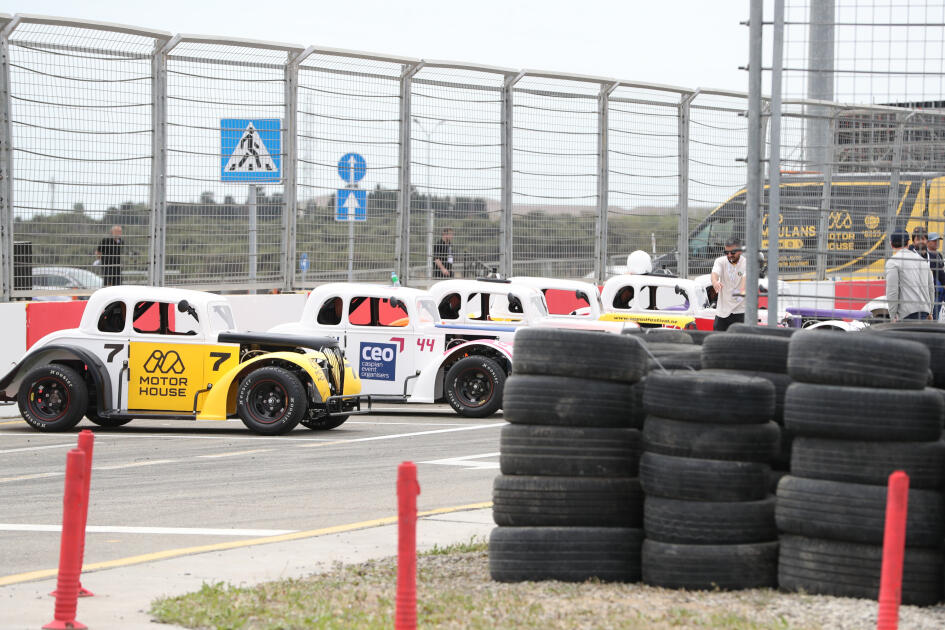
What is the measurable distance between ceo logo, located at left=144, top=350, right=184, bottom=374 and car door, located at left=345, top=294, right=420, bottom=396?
266 cm

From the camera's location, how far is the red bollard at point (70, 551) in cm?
611

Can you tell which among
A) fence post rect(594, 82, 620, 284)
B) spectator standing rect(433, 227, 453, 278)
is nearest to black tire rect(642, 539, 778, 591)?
spectator standing rect(433, 227, 453, 278)

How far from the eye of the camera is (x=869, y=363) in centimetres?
657

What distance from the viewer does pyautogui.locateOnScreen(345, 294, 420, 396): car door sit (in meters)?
16.8

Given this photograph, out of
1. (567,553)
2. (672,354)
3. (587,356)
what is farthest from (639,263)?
(567,553)

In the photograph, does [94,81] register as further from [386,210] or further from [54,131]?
[386,210]

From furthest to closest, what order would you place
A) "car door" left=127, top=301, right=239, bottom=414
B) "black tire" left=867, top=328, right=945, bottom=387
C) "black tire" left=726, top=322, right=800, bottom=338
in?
"car door" left=127, top=301, right=239, bottom=414
"black tire" left=726, top=322, right=800, bottom=338
"black tire" left=867, top=328, right=945, bottom=387

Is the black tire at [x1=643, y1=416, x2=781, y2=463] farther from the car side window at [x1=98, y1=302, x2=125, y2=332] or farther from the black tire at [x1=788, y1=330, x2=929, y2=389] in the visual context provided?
the car side window at [x1=98, y1=302, x2=125, y2=332]

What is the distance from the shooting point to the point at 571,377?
23.3ft

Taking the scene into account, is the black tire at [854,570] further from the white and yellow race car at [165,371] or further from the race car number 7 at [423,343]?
the race car number 7 at [423,343]

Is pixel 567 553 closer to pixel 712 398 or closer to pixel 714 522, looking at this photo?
pixel 714 522

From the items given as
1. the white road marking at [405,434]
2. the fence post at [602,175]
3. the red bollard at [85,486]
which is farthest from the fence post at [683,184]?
the red bollard at [85,486]

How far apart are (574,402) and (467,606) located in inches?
48.8

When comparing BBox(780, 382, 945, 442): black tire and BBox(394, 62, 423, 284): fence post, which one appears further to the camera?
BBox(394, 62, 423, 284): fence post
